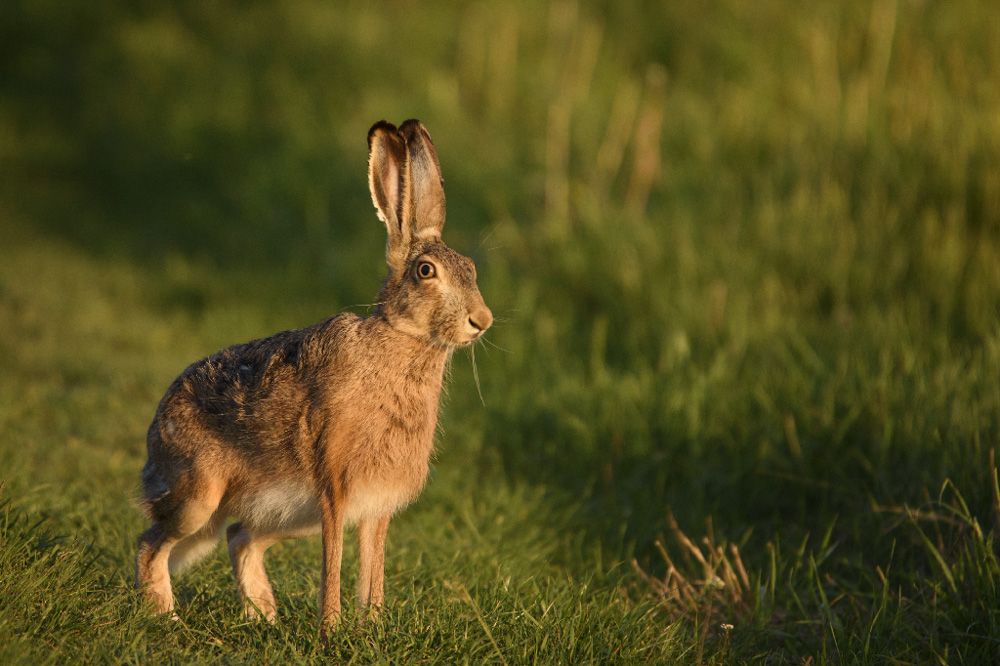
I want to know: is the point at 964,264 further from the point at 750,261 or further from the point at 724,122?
the point at 724,122

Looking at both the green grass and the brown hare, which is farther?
the green grass

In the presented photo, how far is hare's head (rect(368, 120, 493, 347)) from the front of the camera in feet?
11.1

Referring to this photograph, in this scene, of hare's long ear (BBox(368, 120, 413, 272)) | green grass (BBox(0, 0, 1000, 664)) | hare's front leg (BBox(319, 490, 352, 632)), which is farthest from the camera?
green grass (BBox(0, 0, 1000, 664))

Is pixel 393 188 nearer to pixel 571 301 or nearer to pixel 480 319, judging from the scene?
pixel 480 319

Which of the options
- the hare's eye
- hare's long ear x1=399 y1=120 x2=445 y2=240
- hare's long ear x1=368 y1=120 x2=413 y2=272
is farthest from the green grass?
hare's long ear x1=399 y1=120 x2=445 y2=240

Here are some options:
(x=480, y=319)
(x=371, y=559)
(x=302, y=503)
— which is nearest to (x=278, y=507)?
(x=302, y=503)

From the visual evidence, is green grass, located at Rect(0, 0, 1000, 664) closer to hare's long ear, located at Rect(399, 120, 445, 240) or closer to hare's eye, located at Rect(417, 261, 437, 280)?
hare's eye, located at Rect(417, 261, 437, 280)

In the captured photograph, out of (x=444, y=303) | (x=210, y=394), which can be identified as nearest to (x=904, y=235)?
(x=444, y=303)

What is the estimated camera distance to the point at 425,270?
3.42 m

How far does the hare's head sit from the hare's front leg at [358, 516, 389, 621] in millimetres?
665

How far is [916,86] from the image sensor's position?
7.84m

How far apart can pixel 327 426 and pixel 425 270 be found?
2.01 ft

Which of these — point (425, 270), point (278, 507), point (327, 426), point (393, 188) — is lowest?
point (278, 507)

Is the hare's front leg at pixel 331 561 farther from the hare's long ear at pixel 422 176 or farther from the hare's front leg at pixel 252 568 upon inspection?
the hare's long ear at pixel 422 176
